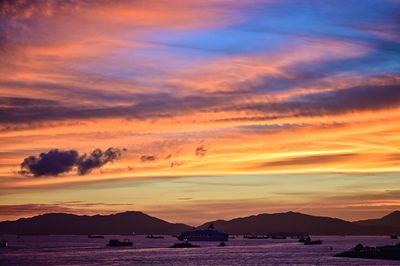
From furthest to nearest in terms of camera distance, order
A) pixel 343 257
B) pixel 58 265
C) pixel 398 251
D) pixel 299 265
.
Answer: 1. pixel 343 257
2. pixel 398 251
3. pixel 58 265
4. pixel 299 265

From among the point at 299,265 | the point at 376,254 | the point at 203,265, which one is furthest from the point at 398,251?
the point at 203,265

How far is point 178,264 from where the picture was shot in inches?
6260

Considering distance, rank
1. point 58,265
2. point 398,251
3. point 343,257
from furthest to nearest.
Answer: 1. point 343,257
2. point 398,251
3. point 58,265

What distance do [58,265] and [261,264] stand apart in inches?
1852

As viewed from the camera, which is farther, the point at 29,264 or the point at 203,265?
the point at 29,264

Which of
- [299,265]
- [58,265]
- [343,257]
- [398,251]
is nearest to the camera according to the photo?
[299,265]

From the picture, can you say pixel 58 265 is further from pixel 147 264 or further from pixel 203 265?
pixel 203 265

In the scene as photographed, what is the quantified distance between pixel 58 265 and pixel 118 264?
14.0m

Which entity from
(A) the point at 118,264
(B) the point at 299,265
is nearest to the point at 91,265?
(A) the point at 118,264

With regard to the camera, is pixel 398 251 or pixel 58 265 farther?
pixel 398 251

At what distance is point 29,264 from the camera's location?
16638cm

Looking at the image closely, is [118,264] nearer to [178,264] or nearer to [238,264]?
[178,264]

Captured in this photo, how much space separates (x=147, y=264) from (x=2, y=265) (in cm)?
3458

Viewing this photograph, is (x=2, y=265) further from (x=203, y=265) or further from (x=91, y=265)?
(x=203, y=265)
